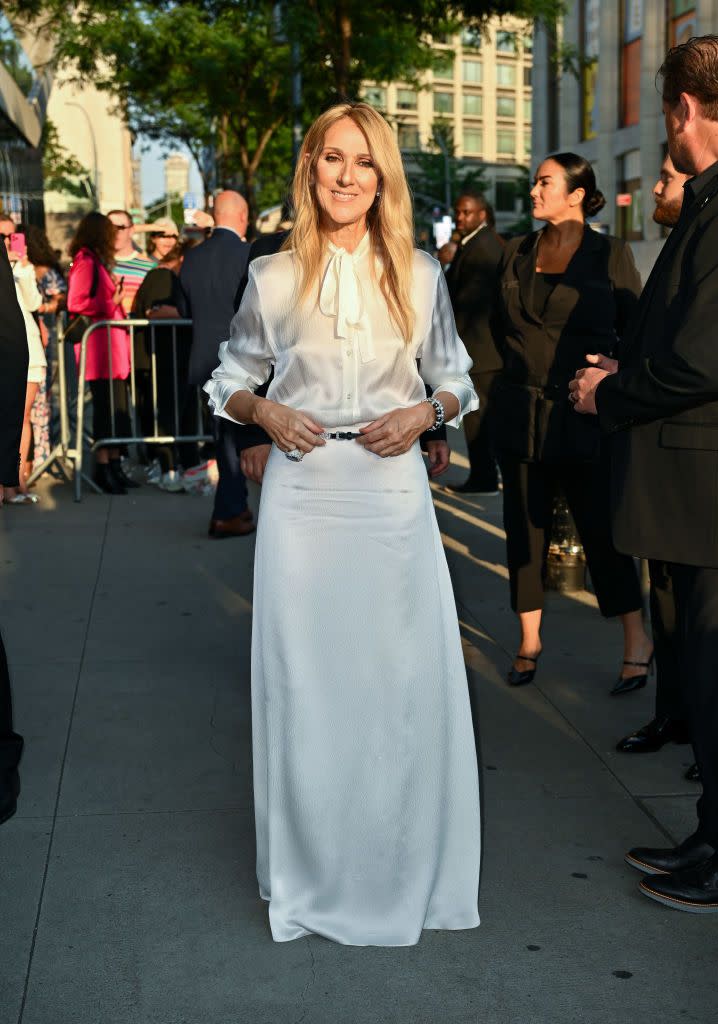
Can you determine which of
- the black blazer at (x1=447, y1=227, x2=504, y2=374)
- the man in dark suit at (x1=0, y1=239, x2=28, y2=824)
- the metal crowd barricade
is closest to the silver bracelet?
the man in dark suit at (x1=0, y1=239, x2=28, y2=824)

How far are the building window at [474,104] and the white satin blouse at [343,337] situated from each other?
122497 millimetres

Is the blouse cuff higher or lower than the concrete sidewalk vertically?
higher

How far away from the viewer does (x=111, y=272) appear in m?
11.5

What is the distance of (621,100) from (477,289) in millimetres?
33711

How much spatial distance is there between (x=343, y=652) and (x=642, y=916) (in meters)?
1.06

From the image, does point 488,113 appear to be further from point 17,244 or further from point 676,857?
point 676,857

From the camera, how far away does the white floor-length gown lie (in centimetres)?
337

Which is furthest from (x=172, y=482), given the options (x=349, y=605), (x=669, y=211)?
(x=349, y=605)

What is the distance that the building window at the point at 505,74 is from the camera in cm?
12150

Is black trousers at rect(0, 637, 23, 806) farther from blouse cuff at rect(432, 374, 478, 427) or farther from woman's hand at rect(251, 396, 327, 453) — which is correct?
blouse cuff at rect(432, 374, 478, 427)

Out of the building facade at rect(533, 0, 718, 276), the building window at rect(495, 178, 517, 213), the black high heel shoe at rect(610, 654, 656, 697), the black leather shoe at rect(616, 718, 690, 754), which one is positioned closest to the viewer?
the black leather shoe at rect(616, 718, 690, 754)

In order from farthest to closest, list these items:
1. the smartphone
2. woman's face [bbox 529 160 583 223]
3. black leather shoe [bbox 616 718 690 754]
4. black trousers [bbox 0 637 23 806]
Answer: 1. the smartphone
2. woman's face [bbox 529 160 583 223]
3. black leather shoe [bbox 616 718 690 754]
4. black trousers [bbox 0 637 23 806]

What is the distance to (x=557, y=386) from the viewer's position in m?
5.37

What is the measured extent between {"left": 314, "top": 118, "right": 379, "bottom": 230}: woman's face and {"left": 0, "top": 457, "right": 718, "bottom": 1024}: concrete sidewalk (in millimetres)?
1828
